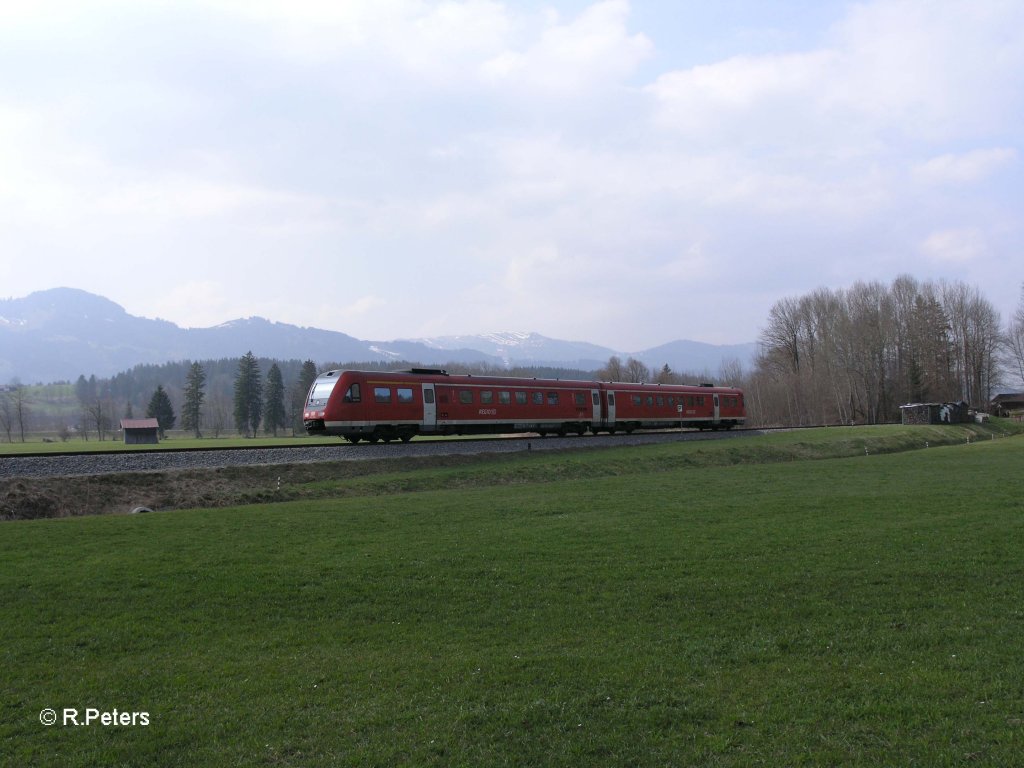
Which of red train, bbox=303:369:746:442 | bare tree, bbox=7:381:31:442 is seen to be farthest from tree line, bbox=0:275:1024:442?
bare tree, bbox=7:381:31:442

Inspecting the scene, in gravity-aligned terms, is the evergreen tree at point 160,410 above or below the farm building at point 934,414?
above

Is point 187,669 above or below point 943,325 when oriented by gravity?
below

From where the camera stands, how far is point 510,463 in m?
29.5

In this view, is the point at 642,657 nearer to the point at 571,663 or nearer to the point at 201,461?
the point at 571,663

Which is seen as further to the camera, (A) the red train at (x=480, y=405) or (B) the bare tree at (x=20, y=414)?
(B) the bare tree at (x=20, y=414)

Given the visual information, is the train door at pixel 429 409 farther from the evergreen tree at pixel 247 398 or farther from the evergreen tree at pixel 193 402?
the evergreen tree at pixel 193 402

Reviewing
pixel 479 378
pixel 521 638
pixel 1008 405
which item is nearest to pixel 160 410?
pixel 479 378

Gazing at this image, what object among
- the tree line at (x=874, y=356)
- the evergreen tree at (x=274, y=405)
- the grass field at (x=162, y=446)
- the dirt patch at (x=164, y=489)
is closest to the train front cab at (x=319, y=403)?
the grass field at (x=162, y=446)

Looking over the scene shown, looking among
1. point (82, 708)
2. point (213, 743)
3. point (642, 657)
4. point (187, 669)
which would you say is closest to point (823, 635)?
point (642, 657)

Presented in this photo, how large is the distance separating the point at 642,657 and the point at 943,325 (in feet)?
319

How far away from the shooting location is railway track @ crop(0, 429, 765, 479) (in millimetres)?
22547

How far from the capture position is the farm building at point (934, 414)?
220 ft

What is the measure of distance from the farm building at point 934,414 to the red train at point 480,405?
2836 centimetres

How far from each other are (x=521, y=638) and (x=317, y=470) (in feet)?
61.0
